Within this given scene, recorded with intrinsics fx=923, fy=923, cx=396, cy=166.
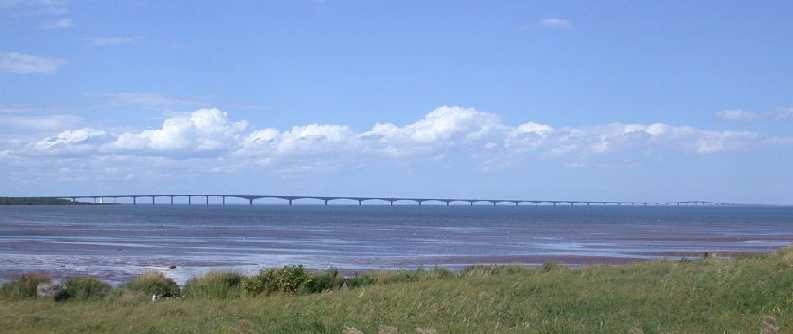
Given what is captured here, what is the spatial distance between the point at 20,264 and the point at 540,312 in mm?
30785

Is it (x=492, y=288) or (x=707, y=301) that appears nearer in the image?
(x=707, y=301)

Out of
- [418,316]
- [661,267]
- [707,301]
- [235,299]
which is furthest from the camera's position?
[661,267]

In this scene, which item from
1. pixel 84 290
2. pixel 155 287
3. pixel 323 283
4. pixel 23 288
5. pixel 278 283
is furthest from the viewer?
pixel 155 287

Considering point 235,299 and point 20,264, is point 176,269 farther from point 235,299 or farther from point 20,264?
point 235,299

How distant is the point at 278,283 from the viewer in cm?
2411

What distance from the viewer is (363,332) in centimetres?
1399

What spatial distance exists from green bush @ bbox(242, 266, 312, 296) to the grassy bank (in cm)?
6

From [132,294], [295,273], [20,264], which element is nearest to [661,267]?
[295,273]

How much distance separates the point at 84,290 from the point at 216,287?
386 centimetres

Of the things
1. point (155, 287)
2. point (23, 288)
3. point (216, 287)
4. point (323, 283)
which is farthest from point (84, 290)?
point (323, 283)

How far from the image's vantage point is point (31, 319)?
17.7m

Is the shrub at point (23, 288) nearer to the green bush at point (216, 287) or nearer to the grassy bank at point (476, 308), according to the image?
the grassy bank at point (476, 308)

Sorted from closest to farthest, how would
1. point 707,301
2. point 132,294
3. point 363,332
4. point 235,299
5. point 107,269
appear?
point 363,332
point 707,301
point 235,299
point 132,294
point 107,269

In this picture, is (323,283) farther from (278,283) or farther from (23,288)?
(23,288)
